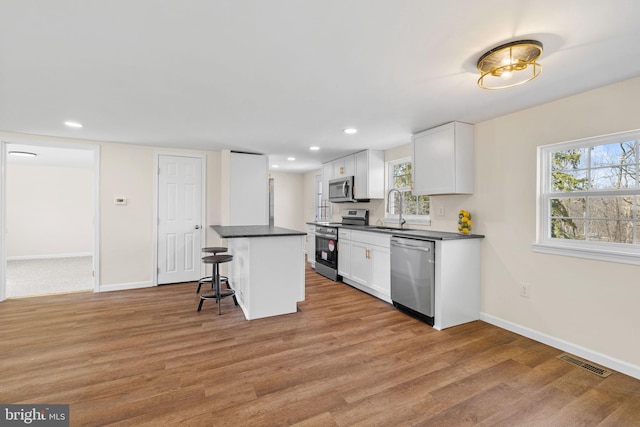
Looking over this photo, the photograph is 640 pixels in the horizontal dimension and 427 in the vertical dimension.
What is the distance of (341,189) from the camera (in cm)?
514

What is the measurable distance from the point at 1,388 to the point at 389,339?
2.94m

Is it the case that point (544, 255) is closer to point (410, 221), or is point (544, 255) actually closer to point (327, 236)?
point (410, 221)

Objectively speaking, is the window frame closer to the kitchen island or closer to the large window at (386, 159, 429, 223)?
the large window at (386, 159, 429, 223)

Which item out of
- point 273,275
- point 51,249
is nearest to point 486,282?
point 273,275

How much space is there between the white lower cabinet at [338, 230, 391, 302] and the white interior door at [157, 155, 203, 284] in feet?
8.36

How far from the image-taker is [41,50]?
A: 1.78 m

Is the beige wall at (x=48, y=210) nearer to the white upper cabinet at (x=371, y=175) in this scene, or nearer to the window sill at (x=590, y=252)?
the white upper cabinet at (x=371, y=175)

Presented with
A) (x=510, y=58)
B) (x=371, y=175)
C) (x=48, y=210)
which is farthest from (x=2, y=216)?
(x=510, y=58)

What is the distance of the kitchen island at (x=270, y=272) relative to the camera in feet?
10.3

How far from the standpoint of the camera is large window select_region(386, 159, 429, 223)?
409 cm

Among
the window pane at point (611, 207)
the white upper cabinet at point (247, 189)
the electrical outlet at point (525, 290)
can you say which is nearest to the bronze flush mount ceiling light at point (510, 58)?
the window pane at point (611, 207)

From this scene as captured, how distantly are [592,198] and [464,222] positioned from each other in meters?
1.09

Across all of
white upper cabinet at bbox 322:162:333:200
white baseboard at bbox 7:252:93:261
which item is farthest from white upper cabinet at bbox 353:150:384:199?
white baseboard at bbox 7:252:93:261

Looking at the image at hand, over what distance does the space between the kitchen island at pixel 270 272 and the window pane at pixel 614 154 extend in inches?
110
